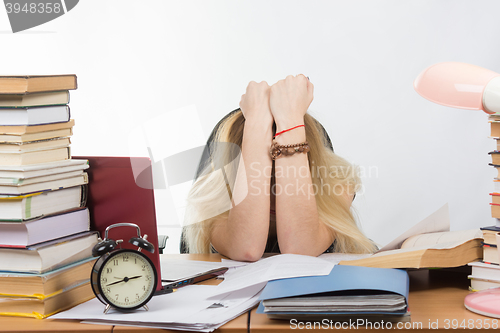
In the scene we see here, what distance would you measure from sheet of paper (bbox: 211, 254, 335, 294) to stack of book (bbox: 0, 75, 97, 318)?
315 millimetres

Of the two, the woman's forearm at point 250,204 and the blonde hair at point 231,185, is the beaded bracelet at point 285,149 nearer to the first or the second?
the woman's forearm at point 250,204

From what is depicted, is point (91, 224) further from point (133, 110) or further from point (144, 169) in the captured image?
point (133, 110)

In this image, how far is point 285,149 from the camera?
1.46 metres

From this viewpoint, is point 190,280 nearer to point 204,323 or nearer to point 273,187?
point 204,323

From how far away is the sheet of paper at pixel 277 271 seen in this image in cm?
92

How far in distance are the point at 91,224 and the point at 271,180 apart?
2.28ft

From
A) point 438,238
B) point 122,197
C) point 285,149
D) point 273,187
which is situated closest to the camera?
point 122,197

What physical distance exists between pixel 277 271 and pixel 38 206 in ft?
1.61

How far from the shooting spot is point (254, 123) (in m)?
1.52

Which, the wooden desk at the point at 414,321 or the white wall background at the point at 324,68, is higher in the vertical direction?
the white wall background at the point at 324,68

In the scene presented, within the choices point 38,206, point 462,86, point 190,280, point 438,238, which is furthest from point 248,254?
point 462,86

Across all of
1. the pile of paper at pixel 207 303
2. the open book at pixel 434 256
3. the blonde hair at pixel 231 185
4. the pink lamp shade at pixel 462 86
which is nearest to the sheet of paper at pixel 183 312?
the pile of paper at pixel 207 303

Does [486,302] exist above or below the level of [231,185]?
below

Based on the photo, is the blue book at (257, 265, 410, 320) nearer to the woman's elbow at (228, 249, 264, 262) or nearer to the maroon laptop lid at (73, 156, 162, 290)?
the maroon laptop lid at (73, 156, 162, 290)
